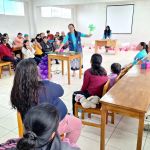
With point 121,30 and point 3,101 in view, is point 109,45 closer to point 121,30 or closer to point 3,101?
point 121,30

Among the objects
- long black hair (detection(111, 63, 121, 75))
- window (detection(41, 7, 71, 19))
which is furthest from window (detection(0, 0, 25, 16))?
long black hair (detection(111, 63, 121, 75))

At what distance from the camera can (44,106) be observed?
101 centimetres

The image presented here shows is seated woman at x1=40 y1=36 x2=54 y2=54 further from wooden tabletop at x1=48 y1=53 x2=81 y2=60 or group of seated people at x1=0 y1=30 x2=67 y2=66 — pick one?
wooden tabletop at x1=48 y1=53 x2=81 y2=60

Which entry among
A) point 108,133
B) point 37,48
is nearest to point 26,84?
point 108,133

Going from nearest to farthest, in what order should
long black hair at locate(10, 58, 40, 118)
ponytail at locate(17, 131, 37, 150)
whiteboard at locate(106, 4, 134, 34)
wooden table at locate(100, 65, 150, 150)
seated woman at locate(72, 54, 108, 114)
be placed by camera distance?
ponytail at locate(17, 131, 37, 150)
long black hair at locate(10, 58, 40, 118)
wooden table at locate(100, 65, 150, 150)
seated woman at locate(72, 54, 108, 114)
whiteboard at locate(106, 4, 134, 34)

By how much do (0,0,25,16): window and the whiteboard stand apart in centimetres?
483

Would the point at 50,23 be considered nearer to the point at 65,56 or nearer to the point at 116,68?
the point at 65,56

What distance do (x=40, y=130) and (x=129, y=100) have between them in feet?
3.20

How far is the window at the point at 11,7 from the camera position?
716 centimetres

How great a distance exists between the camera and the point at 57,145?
101 centimetres

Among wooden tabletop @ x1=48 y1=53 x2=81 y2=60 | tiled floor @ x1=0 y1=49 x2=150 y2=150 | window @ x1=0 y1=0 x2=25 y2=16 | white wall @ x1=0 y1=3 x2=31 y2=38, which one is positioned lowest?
tiled floor @ x1=0 y1=49 x2=150 y2=150

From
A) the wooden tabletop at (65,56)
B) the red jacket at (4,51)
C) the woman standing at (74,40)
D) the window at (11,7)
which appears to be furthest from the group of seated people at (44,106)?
the window at (11,7)

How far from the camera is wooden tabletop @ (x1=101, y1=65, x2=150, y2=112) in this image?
154 cm

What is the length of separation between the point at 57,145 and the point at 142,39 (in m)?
9.71
